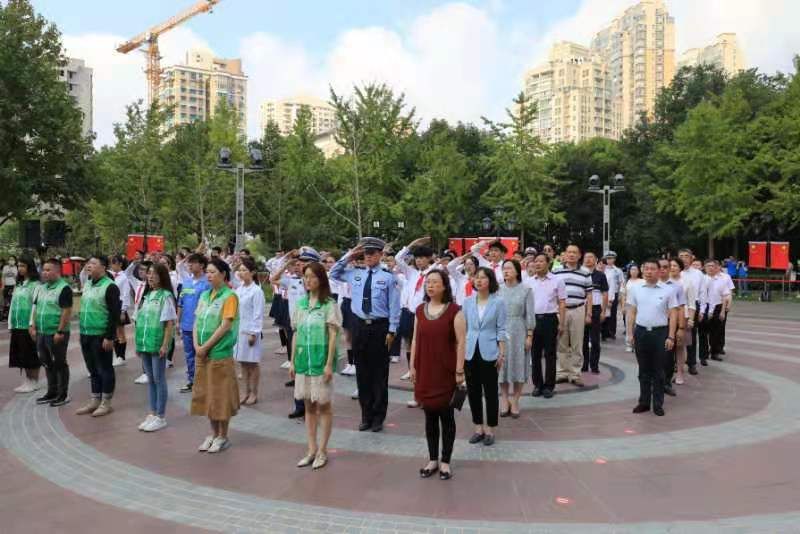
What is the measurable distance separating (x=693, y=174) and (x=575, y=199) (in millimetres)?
12245

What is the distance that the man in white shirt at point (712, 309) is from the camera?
10914mm

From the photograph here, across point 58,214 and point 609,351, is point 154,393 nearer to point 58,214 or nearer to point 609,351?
point 609,351

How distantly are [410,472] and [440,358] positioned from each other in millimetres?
1121

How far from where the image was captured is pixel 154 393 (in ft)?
22.6

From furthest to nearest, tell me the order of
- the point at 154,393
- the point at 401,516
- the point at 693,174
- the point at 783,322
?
the point at 693,174 < the point at 783,322 < the point at 154,393 < the point at 401,516

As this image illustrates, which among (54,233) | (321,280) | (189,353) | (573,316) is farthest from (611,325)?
(54,233)

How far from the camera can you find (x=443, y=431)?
526 centimetres

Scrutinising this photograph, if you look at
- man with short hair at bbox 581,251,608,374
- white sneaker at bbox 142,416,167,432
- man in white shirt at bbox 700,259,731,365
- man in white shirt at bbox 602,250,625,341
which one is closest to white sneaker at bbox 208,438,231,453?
white sneaker at bbox 142,416,167,432

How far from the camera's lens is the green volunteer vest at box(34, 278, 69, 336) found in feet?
26.0

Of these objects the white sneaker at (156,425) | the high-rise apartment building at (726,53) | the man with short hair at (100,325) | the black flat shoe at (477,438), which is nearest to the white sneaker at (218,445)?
the white sneaker at (156,425)

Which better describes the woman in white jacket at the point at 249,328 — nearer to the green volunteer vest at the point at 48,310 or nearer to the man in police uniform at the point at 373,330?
the man in police uniform at the point at 373,330

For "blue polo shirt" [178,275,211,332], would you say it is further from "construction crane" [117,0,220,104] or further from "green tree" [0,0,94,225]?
"construction crane" [117,0,220,104]

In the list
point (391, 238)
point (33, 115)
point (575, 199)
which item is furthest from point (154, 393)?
point (575, 199)

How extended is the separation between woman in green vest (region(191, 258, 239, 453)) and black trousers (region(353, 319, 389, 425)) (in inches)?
52.8
